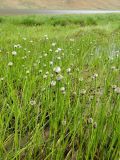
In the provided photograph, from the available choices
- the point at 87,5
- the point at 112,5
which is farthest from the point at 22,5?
the point at 112,5

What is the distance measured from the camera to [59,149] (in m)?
2.43

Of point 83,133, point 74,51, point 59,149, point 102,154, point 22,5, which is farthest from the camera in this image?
point 22,5

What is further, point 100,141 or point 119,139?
point 100,141

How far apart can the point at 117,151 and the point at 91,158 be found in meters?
0.21

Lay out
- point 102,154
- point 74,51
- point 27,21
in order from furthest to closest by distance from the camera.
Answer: point 27,21, point 74,51, point 102,154

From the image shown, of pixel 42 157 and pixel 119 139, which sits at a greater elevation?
pixel 119 139

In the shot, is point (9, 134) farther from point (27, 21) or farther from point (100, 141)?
point (27, 21)

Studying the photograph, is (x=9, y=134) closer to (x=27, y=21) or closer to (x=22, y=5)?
(x=27, y=21)

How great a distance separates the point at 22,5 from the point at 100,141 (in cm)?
9085

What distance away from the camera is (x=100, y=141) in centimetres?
272

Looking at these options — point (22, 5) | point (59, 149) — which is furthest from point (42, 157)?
point (22, 5)

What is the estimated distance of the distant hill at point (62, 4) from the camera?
292ft

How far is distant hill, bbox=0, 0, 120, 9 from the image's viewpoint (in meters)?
89.0

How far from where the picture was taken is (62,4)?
102 m
